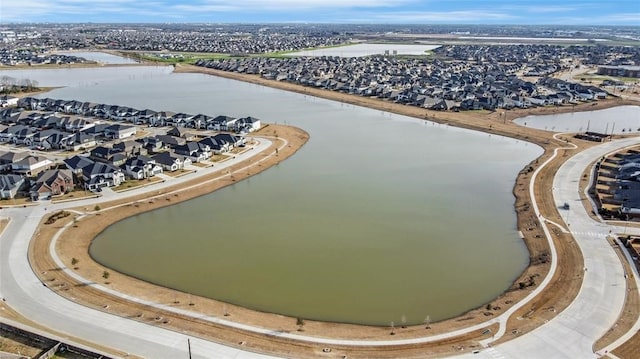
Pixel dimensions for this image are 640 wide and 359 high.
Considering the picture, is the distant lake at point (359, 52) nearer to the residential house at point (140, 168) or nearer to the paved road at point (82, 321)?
the residential house at point (140, 168)

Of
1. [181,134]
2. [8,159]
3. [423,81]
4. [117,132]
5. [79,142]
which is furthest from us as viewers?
[423,81]

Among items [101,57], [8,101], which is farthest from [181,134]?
[101,57]

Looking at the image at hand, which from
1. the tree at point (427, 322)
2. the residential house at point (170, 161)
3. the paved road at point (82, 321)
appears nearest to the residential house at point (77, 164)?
the residential house at point (170, 161)

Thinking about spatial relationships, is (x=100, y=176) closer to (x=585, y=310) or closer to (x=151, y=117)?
(x=151, y=117)

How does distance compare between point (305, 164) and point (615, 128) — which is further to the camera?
point (615, 128)

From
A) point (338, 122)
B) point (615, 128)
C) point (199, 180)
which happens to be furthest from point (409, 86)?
point (199, 180)

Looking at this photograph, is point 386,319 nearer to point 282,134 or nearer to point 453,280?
point 453,280

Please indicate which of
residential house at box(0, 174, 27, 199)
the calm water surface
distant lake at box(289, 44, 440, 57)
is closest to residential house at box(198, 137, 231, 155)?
the calm water surface
